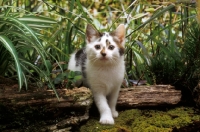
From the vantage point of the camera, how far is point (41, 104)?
5.75 feet

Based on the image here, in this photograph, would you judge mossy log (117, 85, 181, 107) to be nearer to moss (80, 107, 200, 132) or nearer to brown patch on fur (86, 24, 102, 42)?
moss (80, 107, 200, 132)

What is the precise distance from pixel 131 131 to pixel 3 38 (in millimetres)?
964

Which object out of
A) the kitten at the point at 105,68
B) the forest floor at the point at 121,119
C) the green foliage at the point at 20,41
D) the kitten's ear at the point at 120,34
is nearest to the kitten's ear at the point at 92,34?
the kitten at the point at 105,68

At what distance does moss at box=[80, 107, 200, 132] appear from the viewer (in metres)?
1.89

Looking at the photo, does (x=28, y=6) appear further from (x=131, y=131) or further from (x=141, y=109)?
(x=131, y=131)

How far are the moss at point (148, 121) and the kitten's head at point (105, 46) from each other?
42cm

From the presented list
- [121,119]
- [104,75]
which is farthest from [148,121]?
[104,75]

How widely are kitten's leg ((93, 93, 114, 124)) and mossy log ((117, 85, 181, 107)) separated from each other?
0.21m

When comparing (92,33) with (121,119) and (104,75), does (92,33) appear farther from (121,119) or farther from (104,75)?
(121,119)

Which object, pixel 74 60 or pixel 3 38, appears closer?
pixel 3 38

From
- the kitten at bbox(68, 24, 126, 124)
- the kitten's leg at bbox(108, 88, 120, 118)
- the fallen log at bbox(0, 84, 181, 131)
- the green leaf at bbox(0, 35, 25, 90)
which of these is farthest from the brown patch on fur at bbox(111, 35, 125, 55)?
the green leaf at bbox(0, 35, 25, 90)

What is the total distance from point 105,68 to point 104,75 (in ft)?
0.17

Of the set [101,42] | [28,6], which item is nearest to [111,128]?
[101,42]

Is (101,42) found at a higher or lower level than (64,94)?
higher
